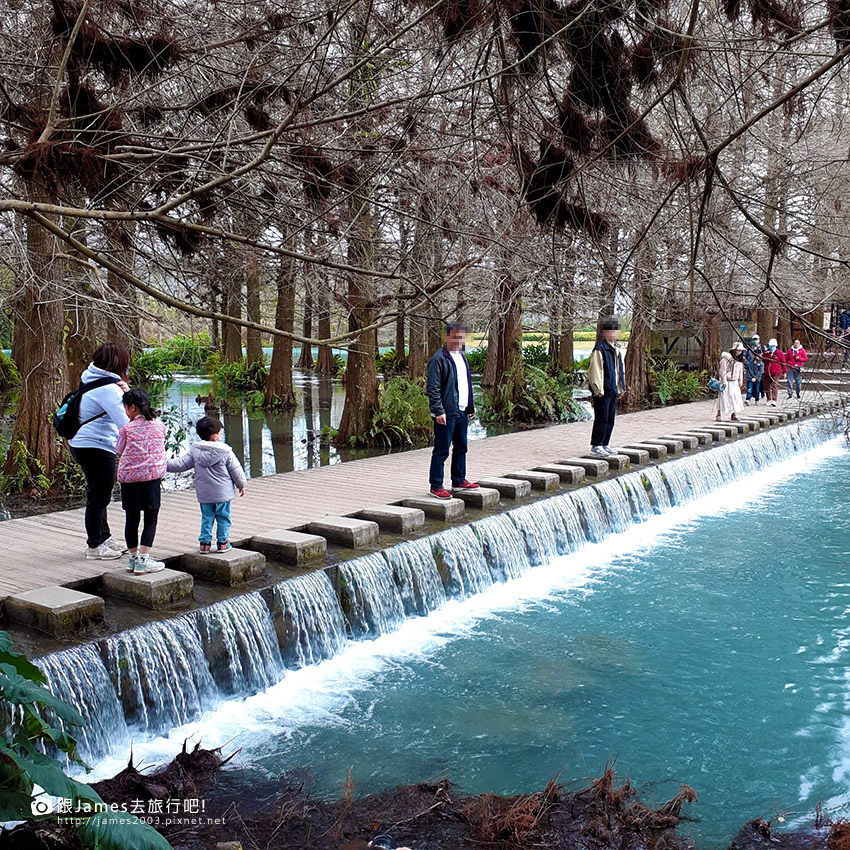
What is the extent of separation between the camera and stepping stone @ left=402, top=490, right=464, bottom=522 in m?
9.50

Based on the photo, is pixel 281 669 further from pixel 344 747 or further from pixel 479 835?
pixel 479 835

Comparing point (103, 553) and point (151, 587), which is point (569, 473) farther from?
point (151, 587)

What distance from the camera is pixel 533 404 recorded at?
21.0m

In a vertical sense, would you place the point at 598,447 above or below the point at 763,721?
above

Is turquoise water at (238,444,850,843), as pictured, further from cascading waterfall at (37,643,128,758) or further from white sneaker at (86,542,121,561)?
white sneaker at (86,542,121,561)

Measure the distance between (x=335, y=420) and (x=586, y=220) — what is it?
16.9 metres

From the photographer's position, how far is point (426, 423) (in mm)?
17578

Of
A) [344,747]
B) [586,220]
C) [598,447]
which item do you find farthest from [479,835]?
[598,447]

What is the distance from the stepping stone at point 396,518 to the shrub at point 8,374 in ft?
90.6

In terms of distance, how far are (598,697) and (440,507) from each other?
10.7ft

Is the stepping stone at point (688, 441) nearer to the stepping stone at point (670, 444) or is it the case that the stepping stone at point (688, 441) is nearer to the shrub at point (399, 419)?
the stepping stone at point (670, 444)

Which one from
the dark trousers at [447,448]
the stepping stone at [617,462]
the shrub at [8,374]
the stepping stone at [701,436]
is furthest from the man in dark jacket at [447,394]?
the shrub at [8,374]

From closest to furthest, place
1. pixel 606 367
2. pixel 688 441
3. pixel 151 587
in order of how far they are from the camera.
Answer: pixel 151 587, pixel 606 367, pixel 688 441

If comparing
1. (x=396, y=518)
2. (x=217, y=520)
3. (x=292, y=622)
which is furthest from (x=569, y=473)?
(x=217, y=520)
